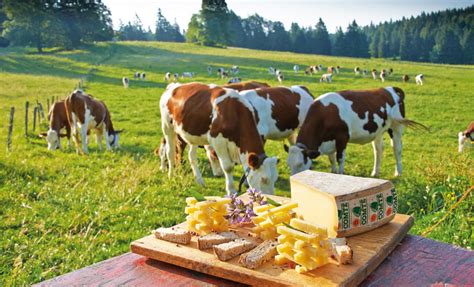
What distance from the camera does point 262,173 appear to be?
8148 mm

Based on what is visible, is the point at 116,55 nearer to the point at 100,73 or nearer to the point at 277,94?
the point at 100,73

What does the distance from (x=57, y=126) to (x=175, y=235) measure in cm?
1412

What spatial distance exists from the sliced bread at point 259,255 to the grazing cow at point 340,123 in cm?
725

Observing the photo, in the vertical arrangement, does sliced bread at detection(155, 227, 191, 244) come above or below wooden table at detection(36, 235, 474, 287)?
above

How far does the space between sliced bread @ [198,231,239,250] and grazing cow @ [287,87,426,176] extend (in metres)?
7.10

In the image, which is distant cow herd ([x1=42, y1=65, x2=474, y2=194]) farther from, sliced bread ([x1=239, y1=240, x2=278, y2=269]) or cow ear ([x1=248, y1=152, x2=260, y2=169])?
sliced bread ([x1=239, y1=240, x2=278, y2=269])

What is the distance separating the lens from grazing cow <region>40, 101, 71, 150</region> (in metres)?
14.5

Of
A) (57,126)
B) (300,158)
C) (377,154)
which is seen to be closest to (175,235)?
(300,158)

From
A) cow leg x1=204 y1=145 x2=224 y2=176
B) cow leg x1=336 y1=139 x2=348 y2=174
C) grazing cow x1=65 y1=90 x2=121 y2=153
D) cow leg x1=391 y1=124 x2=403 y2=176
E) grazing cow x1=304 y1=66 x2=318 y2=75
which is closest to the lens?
cow leg x1=336 y1=139 x2=348 y2=174

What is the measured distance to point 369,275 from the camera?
1.98 m

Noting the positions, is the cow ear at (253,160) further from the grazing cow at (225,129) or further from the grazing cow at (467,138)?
the grazing cow at (467,138)

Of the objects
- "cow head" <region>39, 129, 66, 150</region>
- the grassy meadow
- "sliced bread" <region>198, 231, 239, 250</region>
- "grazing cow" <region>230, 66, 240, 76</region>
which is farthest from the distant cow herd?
"grazing cow" <region>230, 66, 240, 76</region>

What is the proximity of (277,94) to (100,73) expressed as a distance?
1339 inches

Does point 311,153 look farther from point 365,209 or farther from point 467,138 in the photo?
point 467,138
